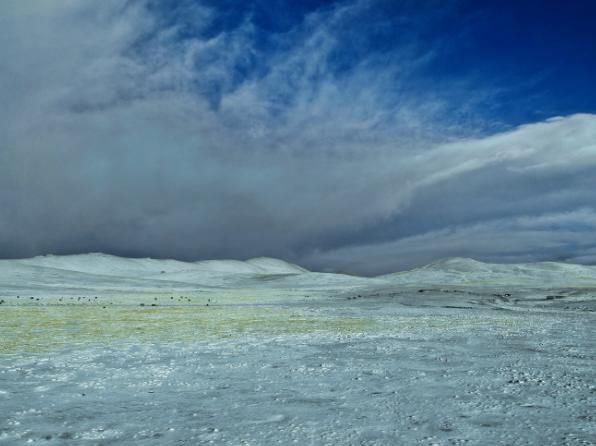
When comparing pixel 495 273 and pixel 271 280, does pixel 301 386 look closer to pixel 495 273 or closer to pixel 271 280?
pixel 271 280

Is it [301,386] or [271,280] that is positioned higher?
[271,280]

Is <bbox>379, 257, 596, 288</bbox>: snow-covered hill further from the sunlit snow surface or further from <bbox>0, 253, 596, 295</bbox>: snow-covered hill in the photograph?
the sunlit snow surface

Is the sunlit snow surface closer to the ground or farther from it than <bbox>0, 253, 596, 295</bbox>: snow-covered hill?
closer to the ground

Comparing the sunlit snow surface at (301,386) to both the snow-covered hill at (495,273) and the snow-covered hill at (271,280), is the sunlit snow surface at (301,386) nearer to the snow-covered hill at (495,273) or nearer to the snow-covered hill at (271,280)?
the snow-covered hill at (271,280)

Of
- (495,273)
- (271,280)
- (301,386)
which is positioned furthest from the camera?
(495,273)

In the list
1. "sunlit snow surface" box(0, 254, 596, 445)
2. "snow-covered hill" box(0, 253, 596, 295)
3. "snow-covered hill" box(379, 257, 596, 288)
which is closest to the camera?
"sunlit snow surface" box(0, 254, 596, 445)

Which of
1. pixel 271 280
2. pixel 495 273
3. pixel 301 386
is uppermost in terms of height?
pixel 495 273

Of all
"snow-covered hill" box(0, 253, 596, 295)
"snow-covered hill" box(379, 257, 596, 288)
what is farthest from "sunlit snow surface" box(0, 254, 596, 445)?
"snow-covered hill" box(379, 257, 596, 288)

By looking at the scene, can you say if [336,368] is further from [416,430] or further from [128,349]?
[128,349]

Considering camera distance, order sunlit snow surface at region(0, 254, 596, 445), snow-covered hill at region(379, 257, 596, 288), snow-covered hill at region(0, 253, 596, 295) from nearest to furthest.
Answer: sunlit snow surface at region(0, 254, 596, 445) < snow-covered hill at region(0, 253, 596, 295) < snow-covered hill at region(379, 257, 596, 288)

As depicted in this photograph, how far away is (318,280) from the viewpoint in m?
105

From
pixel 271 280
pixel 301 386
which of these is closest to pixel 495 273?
pixel 271 280

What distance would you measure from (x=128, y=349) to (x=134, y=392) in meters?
5.75

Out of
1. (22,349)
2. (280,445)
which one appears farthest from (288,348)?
(280,445)
